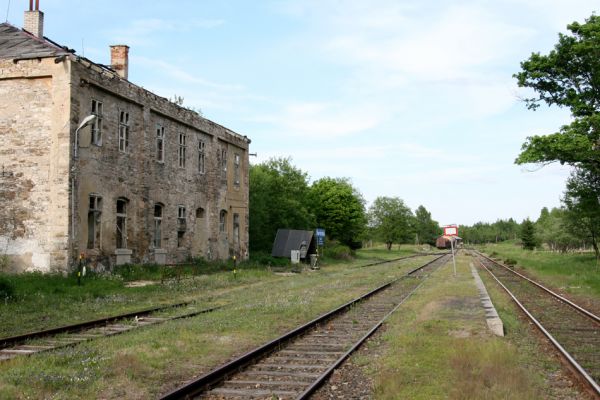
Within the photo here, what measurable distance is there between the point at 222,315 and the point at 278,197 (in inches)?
1403

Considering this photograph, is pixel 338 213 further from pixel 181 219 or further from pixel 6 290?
pixel 6 290

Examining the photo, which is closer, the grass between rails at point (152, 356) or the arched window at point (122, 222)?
the grass between rails at point (152, 356)

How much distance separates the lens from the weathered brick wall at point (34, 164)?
20000mm

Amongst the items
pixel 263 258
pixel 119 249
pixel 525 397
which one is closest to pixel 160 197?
pixel 119 249

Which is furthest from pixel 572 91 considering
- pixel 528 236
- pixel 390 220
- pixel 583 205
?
pixel 390 220

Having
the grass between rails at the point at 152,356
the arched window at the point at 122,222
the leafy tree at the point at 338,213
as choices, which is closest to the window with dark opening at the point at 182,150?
the arched window at the point at 122,222

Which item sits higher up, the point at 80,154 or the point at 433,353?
the point at 80,154

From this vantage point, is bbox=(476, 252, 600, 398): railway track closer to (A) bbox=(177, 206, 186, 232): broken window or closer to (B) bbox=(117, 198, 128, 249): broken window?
(B) bbox=(117, 198, 128, 249): broken window

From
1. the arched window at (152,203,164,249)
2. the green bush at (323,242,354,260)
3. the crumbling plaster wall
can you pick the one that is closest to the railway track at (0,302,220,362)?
the crumbling plaster wall

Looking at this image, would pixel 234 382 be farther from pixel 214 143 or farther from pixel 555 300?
pixel 214 143

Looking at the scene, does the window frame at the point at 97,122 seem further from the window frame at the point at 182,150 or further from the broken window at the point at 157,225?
the window frame at the point at 182,150

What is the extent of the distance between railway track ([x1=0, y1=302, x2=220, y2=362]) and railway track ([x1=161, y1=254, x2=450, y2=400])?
3.56 metres

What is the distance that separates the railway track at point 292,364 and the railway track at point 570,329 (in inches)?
134

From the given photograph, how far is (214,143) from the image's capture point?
33.3 m
